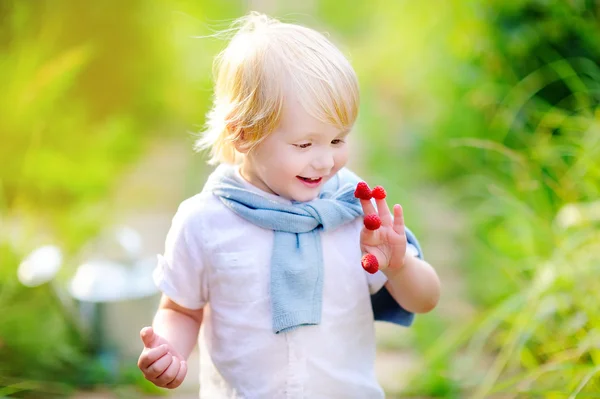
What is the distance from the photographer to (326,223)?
1742 millimetres

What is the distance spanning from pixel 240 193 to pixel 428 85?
172 inches

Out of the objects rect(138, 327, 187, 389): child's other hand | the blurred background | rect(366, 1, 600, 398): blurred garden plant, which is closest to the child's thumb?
rect(138, 327, 187, 389): child's other hand

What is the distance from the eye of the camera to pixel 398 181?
16.6 ft

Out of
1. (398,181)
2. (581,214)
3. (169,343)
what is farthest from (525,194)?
(169,343)

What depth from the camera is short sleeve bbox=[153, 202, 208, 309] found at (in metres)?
1.78

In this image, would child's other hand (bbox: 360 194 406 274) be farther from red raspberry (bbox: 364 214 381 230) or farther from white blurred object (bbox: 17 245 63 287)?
white blurred object (bbox: 17 245 63 287)

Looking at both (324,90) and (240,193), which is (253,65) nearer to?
(324,90)

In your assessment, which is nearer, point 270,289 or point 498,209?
point 270,289

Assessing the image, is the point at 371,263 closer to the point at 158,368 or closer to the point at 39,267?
the point at 158,368

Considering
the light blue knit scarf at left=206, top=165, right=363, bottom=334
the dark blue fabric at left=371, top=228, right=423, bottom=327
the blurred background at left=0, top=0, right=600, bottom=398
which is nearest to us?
the light blue knit scarf at left=206, top=165, right=363, bottom=334

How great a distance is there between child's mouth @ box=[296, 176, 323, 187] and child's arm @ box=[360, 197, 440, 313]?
0.40ft

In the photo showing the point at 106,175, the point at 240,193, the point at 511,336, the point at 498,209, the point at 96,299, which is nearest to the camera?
the point at 240,193

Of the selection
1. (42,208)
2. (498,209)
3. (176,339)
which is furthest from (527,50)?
(176,339)

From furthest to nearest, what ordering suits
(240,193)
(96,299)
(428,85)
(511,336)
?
(428,85) → (96,299) → (511,336) → (240,193)
